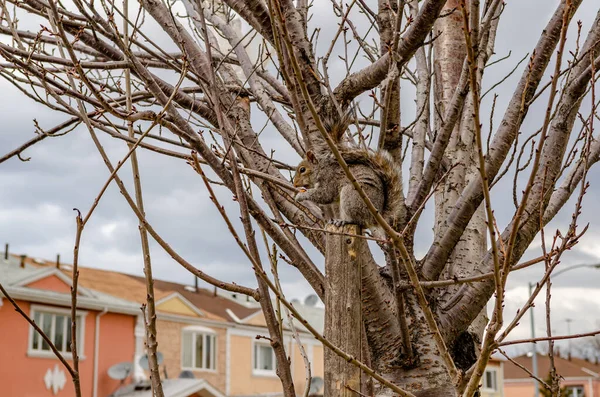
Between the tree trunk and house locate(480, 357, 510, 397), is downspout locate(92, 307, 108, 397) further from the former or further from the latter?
house locate(480, 357, 510, 397)

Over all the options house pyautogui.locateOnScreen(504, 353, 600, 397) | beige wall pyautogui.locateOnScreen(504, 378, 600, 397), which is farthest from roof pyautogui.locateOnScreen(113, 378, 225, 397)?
beige wall pyautogui.locateOnScreen(504, 378, 600, 397)

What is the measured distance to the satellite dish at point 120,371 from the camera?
1808 centimetres

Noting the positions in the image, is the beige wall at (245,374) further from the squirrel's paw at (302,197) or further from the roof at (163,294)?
the squirrel's paw at (302,197)

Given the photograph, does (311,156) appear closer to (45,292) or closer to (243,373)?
(45,292)

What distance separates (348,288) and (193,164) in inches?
24.7

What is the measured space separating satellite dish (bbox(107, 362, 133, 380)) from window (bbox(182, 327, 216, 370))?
11.9 ft

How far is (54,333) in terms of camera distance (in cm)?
1811

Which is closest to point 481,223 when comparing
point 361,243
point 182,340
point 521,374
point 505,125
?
point 505,125

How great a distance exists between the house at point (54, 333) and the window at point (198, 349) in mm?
2541

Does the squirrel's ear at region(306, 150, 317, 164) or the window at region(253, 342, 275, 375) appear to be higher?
the squirrel's ear at region(306, 150, 317, 164)

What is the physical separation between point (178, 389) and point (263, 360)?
7.93 metres

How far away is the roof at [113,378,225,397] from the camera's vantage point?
16.5 m

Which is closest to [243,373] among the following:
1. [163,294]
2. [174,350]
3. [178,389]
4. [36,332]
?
[174,350]

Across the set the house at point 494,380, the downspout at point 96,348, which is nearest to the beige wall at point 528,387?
the house at point 494,380
